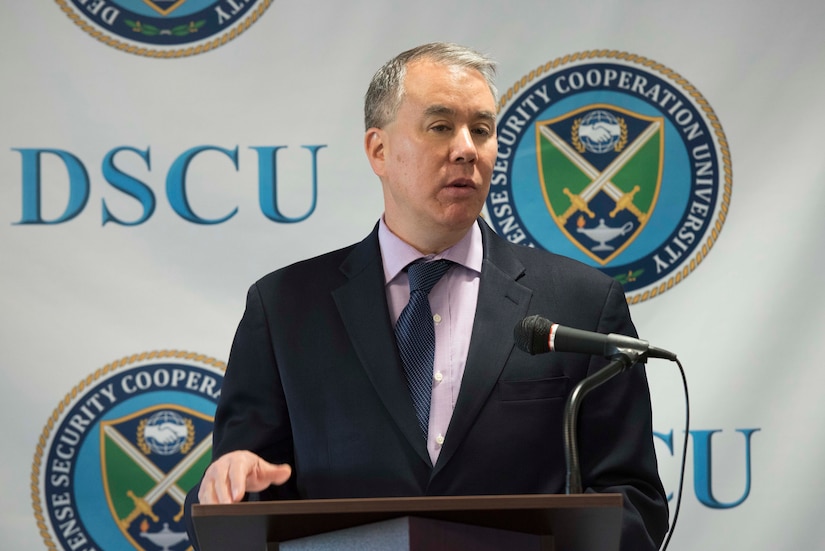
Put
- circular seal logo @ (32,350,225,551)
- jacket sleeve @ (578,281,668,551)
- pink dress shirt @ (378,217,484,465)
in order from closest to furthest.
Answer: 1. jacket sleeve @ (578,281,668,551)
2. pink dress shirt @ (378,217,484,465)
3. circular seal logo @ (32,350,225,551)

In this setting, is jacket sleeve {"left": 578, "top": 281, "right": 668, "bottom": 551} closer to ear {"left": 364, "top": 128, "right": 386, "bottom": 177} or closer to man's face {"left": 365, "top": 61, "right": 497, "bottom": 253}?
man's face {"left": 365, "top": 61, "right": 497, "bottom": 253}

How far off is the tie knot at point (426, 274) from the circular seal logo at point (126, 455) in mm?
1031

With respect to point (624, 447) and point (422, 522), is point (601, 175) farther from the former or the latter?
point (422, 522)

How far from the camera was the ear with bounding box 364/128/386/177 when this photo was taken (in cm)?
213

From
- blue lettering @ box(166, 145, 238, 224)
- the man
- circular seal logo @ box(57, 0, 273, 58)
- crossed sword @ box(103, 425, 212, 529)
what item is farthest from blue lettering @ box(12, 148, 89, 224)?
the man

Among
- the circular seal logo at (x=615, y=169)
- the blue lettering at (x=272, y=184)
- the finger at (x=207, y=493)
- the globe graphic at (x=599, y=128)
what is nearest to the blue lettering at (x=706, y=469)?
the circular seal logo at (x=615, y=169)

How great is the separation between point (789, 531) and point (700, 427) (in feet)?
1.18

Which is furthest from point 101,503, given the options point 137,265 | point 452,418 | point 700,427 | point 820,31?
point 820,31

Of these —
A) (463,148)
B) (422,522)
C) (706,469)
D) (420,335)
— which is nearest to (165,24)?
(463,148)

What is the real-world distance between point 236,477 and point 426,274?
65 cm

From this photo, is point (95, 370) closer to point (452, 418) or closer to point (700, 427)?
point (452, 418)

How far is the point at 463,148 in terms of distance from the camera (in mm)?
1951

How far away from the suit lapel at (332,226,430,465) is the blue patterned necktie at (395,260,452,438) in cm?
3

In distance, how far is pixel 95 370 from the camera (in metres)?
2.84
